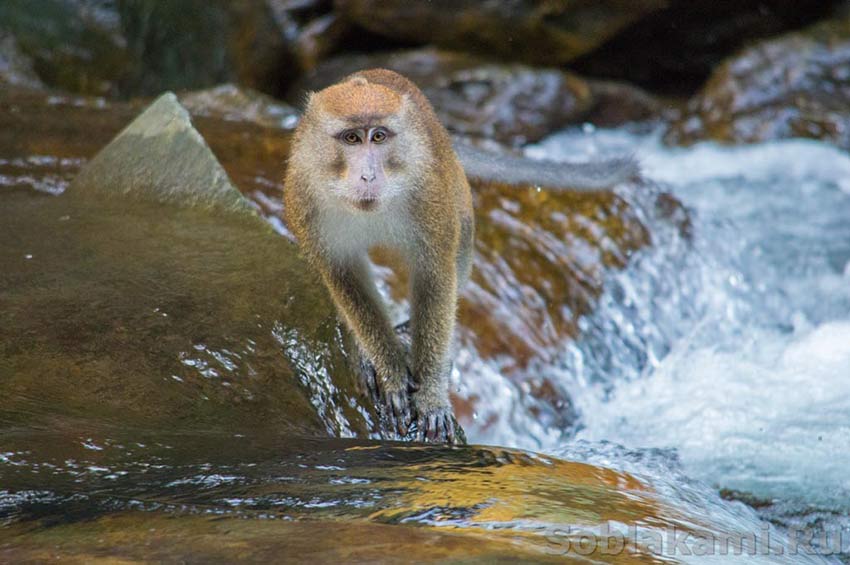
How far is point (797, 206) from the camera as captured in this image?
30.4 ft

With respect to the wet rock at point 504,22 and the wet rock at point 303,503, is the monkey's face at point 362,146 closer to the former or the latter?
the wet rock at point 303,503

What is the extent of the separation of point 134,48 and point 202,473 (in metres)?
7.69

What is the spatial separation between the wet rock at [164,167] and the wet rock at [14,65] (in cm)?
395

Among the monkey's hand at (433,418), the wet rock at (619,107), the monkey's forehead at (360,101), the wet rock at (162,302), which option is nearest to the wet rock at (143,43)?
the wet rock at (619,107)

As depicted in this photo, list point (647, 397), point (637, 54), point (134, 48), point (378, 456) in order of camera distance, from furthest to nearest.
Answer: point (637, 54), point (134, 48), point (647, 397), point (378, 456)

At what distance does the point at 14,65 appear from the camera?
30.1ft

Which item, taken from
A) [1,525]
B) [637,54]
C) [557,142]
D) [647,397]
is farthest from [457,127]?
[1,525]

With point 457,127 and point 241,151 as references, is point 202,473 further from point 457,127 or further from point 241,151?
point 457,127

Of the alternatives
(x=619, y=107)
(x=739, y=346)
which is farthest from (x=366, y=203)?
(x=619, y=107)

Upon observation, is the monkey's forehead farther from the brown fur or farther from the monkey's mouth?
the monkey's mouth

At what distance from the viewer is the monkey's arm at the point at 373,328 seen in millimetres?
4531

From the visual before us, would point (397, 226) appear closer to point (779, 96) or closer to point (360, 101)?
point (360, 101)

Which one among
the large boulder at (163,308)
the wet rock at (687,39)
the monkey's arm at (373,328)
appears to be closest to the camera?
the large boulder at (163,308)

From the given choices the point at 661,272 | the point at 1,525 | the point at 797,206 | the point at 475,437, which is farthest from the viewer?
the point at 797,206
